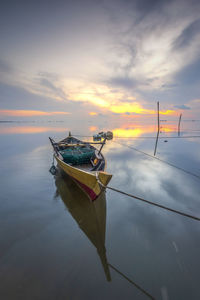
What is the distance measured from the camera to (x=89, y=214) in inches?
326

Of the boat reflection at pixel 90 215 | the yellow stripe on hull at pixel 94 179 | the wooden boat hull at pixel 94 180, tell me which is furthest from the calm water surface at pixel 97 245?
the yellow stripe on hull at pixel 94 179

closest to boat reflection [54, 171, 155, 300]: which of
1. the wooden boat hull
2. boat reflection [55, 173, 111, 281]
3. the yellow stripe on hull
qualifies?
boat reflection [55, 173, 111, 281]

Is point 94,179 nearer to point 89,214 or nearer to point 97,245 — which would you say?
point 89,214

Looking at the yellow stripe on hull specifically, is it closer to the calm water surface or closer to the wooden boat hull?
the wooden boat hull

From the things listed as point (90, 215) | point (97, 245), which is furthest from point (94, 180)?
point (97, 245)

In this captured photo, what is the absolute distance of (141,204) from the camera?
9.45 metres

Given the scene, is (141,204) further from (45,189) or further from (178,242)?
(45,189)

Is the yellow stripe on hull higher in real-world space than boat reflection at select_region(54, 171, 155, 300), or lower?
higher

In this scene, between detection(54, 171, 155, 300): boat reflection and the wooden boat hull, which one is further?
the wooden boat hull

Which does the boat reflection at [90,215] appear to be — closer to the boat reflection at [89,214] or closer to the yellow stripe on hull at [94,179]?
the boat reflection at [89,214]

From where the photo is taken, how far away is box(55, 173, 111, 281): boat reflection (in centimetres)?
620

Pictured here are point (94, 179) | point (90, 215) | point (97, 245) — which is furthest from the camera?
point (90, 215)

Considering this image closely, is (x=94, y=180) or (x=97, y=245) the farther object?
(x=94, y=180)

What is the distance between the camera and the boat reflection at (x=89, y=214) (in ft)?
20.4
